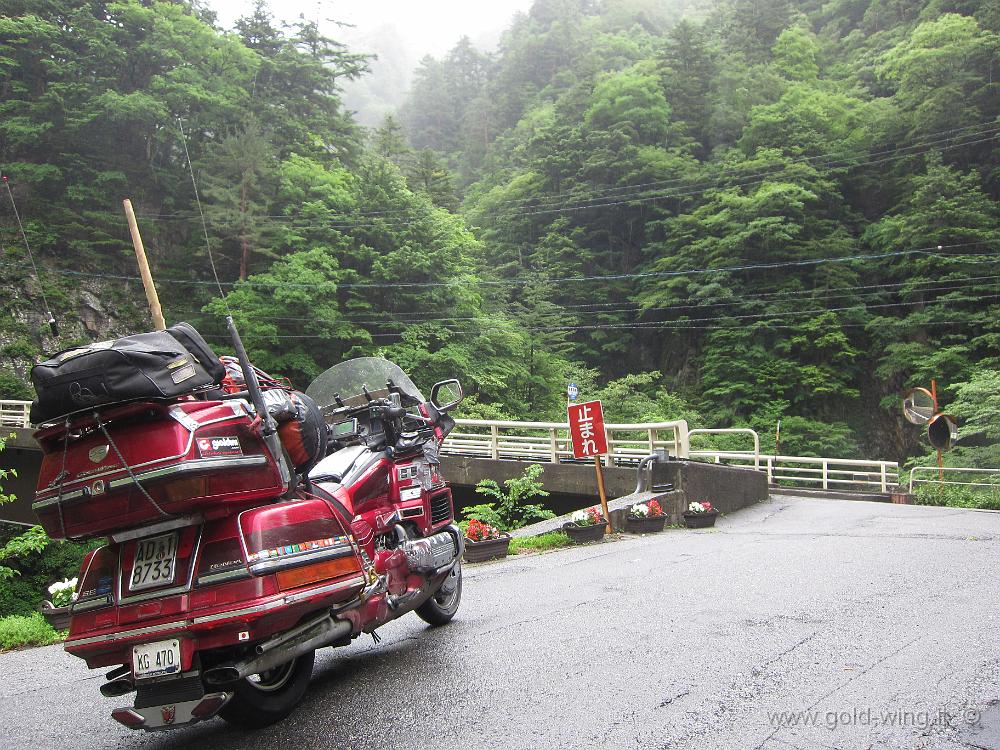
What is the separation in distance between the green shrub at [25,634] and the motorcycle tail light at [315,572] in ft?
15.3

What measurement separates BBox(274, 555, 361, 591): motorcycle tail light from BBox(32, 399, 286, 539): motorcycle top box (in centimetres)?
38

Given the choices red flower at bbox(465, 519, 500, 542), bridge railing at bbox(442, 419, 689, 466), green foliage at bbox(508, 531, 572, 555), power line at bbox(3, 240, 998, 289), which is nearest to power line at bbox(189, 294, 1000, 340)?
power line at bbox(3, 240, 998, 289)

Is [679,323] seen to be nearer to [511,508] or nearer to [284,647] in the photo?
[511,508]

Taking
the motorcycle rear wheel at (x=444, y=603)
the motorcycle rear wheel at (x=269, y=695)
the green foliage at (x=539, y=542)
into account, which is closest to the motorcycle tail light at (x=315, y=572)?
the motorcycle rear wheel at (x=269, y=695)

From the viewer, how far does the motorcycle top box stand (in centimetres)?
302

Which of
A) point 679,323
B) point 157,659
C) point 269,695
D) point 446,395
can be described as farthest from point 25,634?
point 679,323

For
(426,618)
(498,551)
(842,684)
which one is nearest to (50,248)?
(498,551)

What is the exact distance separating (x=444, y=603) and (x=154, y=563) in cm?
254

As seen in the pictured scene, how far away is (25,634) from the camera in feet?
22.0

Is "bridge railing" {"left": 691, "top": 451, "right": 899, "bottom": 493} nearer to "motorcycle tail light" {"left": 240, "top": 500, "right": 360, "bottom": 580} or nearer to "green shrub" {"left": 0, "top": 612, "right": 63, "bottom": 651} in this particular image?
"green shrub" {"left": 0, "top": 612, "right": 63, "bottom": 651}

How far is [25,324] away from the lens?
2928cm

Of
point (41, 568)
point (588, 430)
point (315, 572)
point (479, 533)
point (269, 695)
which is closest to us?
point (315, 572)

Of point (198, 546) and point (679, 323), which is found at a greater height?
point (679, 323)

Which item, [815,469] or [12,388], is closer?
[815,469]
